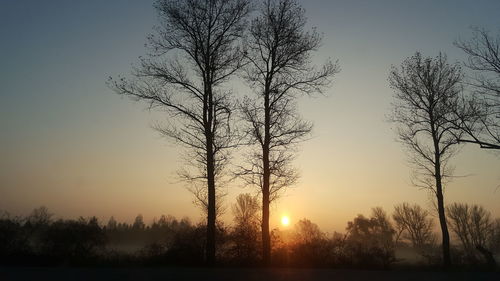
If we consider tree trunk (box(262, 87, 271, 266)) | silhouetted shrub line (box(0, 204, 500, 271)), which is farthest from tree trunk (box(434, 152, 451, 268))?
tree trunk (box(262, 87, 271, 266))

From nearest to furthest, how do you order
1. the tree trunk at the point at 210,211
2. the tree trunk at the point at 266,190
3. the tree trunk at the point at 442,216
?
the tree trunk at the point at 210,211 → the tree trunk at the point at 266,190 → the tree trunk at the point at 442,216

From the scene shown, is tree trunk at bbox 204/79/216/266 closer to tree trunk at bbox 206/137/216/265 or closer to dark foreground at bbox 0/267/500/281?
tree trunk at bbox 206/137/216/265

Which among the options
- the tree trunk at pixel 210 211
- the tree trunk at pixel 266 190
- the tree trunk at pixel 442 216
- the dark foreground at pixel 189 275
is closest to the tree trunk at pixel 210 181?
the tree trunk at pixel 210 211

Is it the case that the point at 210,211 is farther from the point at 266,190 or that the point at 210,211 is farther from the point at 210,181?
the point at 266,190

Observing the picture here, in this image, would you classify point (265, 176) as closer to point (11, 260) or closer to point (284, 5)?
point (284, 5)

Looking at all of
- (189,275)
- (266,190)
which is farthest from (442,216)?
(189,275)

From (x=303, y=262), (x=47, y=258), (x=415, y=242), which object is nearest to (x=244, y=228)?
(x=303, y=262)

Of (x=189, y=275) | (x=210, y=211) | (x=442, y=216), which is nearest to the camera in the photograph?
(x=189, y=275)

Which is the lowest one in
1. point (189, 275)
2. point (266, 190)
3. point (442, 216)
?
point (189, 275)

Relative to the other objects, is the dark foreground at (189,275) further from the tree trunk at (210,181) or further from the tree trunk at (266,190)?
the tree trunk at (266,190)

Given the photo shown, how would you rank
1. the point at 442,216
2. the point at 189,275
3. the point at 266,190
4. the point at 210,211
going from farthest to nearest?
the point at 442,216
the point at 266,190
the point at 210,211
the point at 189,275

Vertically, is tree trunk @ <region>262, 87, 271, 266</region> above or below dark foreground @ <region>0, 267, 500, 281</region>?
above

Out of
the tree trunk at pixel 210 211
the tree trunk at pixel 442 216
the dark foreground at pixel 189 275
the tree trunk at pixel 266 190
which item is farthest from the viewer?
the tree trunk at pixel 442 216

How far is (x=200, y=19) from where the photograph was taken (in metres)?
18.4
